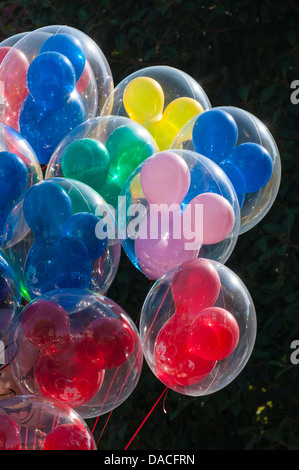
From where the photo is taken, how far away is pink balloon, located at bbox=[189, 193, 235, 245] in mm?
1556

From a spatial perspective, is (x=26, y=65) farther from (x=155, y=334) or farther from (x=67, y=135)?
(x=155, y=334)

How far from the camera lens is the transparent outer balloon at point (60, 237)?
1.54 meters

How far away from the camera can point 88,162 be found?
1700mm

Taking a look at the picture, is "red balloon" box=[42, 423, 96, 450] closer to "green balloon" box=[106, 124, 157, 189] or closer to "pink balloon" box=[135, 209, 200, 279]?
"pink balloon" box=[135, 209, 200, 279]

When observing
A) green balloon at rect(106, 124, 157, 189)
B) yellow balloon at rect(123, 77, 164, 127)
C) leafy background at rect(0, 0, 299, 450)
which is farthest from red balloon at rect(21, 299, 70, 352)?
leafy background at rect(0, 0, 299, 450)

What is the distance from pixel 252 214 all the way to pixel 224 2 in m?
1.11

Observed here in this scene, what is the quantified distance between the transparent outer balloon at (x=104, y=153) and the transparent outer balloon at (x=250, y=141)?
3.5 inches

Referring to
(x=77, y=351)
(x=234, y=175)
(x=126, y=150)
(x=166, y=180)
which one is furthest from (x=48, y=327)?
(x=234, y=175)

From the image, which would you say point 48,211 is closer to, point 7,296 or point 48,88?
point 7,296

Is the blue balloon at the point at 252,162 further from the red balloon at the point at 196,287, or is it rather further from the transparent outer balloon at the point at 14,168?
the transparent outer balloon at the point at 14,168

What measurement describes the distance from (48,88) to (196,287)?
0.67 m

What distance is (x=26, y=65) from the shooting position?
188 centimetres
